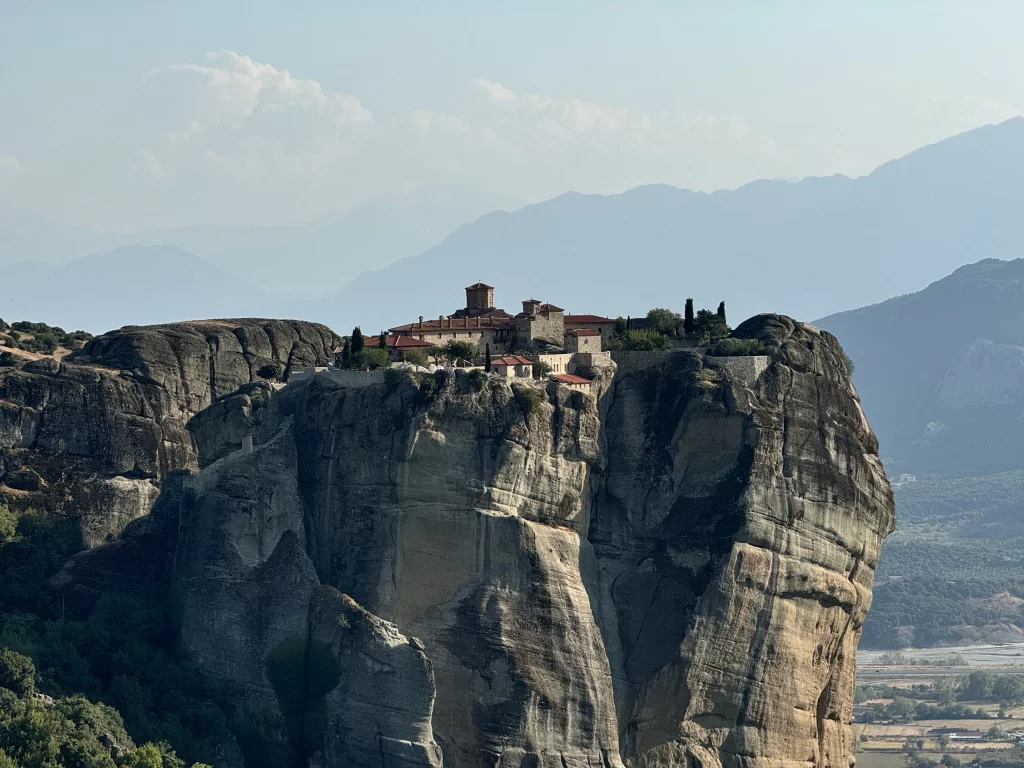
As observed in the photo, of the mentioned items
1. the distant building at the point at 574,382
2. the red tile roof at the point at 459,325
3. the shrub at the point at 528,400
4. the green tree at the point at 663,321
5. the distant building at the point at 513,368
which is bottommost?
the shrub at the point at 528,400

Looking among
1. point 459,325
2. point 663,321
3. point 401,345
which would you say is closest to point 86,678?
point 401,345

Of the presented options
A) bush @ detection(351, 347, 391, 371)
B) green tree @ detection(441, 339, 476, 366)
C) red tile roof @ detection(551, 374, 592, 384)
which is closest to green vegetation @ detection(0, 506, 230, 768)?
bush @ detection(351, 347, 391, 371)

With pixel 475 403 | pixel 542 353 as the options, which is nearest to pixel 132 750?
pixel 475 403

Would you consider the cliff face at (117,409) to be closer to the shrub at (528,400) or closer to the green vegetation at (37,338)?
the green vegetation at (37,338)

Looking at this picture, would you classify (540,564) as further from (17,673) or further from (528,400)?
(17,673)

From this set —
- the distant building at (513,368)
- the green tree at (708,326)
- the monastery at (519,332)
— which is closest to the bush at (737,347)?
the green tree at (708,326)

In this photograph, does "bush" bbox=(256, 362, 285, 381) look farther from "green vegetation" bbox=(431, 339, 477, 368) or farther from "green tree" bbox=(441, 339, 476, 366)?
"green tree" bbox=(441, 339, 476, 366)

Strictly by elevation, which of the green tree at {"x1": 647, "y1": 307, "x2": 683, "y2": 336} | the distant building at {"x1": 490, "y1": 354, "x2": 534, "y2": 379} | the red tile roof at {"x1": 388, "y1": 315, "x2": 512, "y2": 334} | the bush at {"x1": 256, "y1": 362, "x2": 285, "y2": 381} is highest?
the green tree at {"x1": 647, "y1": 307, "x2": 683, "y2": 336}
